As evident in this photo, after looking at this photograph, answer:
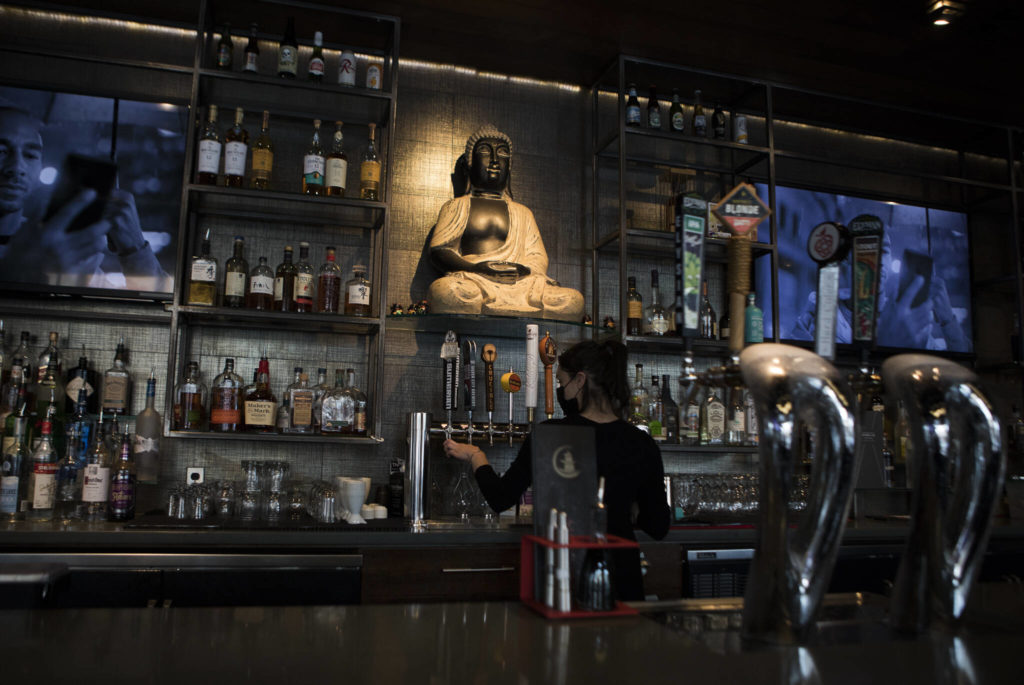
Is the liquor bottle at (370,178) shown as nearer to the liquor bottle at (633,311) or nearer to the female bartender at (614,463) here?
the liquor bottle at (633,311)

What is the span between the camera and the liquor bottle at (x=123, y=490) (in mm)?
2576

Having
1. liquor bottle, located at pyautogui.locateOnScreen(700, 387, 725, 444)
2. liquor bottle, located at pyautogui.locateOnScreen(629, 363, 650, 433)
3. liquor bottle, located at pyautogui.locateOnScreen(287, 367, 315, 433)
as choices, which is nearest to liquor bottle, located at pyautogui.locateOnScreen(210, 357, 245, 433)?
liquor bottle, located at pyautogui.locateOnScreen(287, 367, 315, 433)

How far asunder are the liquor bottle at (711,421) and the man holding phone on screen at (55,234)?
232cm

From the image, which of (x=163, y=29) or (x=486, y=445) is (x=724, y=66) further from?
(x=163, y=29)

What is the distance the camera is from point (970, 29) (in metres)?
3.22

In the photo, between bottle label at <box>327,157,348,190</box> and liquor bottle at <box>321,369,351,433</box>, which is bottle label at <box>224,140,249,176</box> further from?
liquor bottle at <box>321,369,351,433</box>

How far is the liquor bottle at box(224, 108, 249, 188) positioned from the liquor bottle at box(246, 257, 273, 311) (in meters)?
0.32

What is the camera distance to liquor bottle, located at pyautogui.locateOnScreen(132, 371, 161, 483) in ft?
9.29

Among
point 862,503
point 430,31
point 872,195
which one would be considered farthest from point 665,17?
point 862,503

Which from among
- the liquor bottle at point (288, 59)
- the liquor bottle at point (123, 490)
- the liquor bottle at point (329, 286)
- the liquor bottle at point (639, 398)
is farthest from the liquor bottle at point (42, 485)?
the liquor bottle at point (639, 398)

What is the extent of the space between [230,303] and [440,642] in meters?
2.17

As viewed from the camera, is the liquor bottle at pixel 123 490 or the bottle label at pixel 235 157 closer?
the liquor bottle at pixel 123 490

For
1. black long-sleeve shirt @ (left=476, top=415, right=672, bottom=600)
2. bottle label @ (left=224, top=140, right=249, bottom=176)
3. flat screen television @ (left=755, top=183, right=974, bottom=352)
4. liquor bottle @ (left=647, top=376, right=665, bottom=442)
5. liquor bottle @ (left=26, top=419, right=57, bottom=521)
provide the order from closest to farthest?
black long-sleeve shirt @ (left=476, top=415, right=672, bottom=600), liquor bottle @ (left=26, top=419, right=57, bottom=521), bottle label @ (left=224, top=140, right=249, bottom=176), liquor bottle @ (left=647, top=376, right=665, bottom=442), flat screen television @ (left=755, top=183, right=974, bottom=352)

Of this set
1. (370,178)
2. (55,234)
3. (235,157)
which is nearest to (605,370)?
(370,178)
